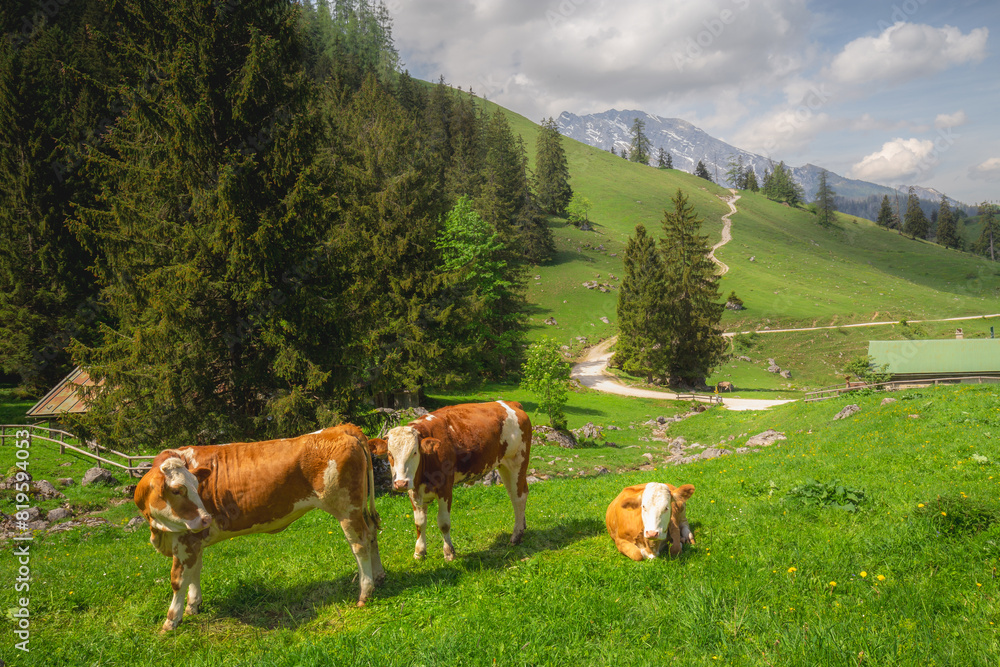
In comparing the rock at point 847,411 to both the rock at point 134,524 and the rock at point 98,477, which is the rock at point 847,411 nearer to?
the rock at point 134,524

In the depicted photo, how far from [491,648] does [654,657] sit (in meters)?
1.54

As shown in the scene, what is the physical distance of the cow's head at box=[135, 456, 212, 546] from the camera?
18.4 ft

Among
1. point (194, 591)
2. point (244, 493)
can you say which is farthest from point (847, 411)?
point (194, 591)

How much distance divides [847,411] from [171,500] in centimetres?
2384

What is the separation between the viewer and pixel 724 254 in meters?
102

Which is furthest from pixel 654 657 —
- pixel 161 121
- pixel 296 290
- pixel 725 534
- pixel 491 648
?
pixel 161 121

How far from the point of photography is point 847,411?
2036cm

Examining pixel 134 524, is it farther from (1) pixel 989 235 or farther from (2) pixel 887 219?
(2) pixel 887 219

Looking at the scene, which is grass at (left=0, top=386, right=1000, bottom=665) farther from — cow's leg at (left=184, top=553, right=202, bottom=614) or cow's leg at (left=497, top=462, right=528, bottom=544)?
cow's leg at (left=497, top=462, right=528, bottom=544)

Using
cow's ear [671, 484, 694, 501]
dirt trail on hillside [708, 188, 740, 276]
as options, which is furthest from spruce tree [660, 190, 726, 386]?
cow's ear [671, 484, 694, 501]

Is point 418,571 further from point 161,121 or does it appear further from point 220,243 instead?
point 161,121

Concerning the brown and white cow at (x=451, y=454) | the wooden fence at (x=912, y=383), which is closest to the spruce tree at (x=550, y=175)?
the wooden fence at (x=912, y=383)

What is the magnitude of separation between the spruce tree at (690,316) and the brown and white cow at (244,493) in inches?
1857

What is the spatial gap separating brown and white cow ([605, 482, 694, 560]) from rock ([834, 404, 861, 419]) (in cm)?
1704
